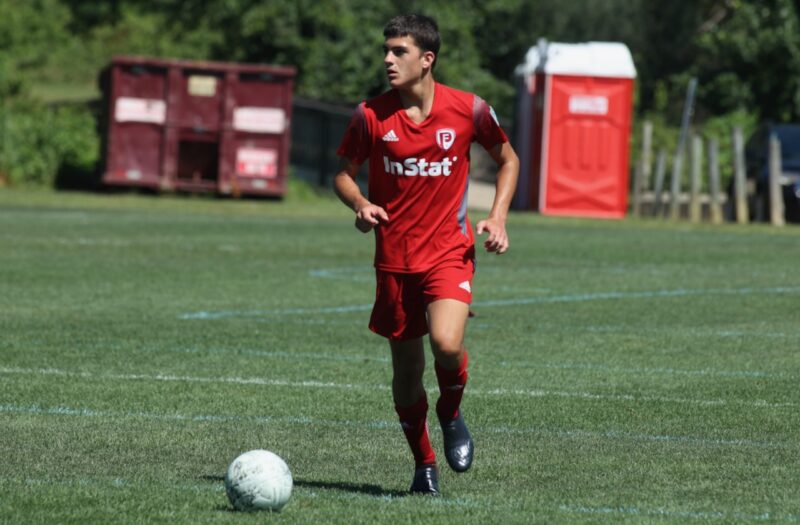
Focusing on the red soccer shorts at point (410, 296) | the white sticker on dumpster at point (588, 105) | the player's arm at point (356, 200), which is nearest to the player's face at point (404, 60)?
the player's arm at point (356, 200)

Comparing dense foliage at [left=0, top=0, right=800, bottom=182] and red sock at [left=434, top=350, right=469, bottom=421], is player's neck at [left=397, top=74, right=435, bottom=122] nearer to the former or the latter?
red sock at [left=434, top=350, right=469, bottom=421]

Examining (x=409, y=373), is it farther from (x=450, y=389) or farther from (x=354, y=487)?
(x=354, y=487)

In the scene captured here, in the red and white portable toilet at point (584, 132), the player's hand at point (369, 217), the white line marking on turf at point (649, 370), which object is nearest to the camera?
the player's hand at point (369, 217)

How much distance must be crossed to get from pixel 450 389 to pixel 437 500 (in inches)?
26.3

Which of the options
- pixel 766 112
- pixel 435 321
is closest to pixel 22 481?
pixel 435 321

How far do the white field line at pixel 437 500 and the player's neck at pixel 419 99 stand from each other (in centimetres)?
157

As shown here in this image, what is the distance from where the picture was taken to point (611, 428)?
27.4 ft

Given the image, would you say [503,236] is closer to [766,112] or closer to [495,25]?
[766,112]

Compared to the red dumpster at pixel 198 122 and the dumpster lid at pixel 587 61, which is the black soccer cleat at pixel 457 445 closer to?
the dumpster lid at pixel 587 61

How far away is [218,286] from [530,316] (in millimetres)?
3431

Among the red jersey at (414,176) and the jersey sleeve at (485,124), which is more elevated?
the jersey sleeve at (485,124)

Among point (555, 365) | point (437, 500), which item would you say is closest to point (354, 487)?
point (437, 500)

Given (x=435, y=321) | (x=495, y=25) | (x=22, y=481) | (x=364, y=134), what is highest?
(x=495, y=25)

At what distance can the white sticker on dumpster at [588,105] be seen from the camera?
2883cm
